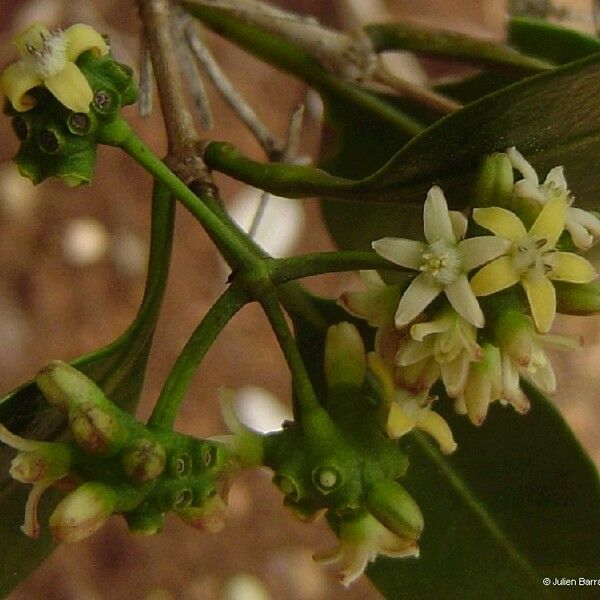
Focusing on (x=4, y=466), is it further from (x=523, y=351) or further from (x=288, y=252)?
(x=288, y=252)

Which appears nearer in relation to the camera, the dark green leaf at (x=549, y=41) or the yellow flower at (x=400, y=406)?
the yellow flower at (x=400, y=406)

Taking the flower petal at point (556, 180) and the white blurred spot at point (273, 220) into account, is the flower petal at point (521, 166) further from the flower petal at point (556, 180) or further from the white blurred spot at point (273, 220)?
the white blurred spot at point (273, 220)

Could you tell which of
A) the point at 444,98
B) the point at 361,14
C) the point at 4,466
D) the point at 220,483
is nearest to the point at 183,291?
the point at 361,14

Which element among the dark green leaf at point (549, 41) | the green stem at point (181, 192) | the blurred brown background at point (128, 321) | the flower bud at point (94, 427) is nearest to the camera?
the flower bud at point (94, 427)

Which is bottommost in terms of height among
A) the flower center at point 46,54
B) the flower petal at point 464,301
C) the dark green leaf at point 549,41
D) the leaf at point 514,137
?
the flower petal at point 464,301

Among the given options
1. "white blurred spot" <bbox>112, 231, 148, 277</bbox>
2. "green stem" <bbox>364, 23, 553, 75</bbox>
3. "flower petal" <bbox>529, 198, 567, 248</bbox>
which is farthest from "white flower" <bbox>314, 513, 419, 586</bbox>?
"white blurred spot" <bbox>112, 231, 148, 277</bbox>

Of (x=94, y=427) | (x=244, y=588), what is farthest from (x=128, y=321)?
(x=94, y=427)

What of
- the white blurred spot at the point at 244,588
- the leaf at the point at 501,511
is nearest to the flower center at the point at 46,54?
the leaf at the point at 501,511
